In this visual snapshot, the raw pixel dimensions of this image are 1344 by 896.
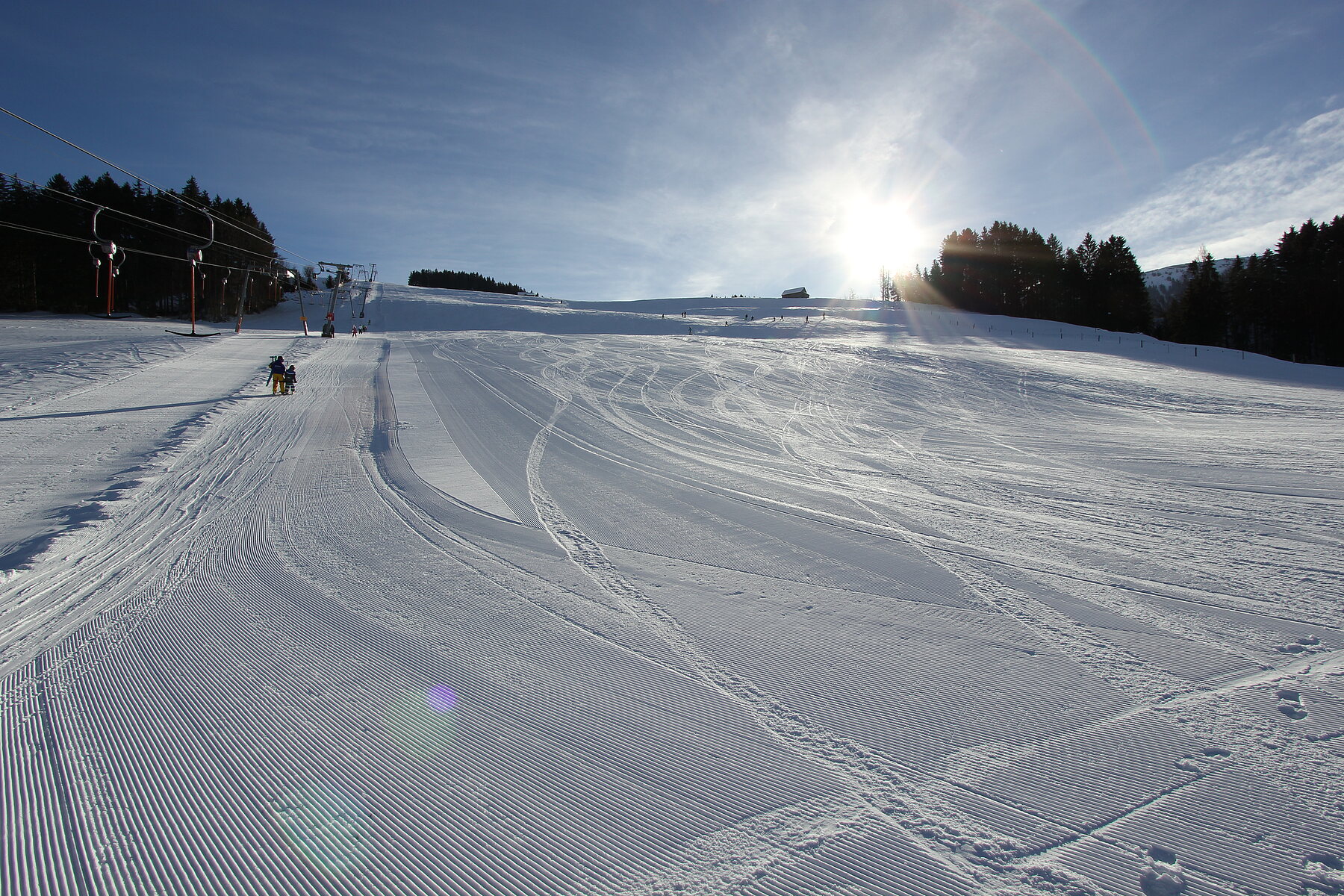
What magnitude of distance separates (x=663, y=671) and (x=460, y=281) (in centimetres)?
11157

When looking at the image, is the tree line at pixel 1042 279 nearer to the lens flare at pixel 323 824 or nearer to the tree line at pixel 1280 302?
the tree line at pixel 1280 302

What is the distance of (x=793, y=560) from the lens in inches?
192

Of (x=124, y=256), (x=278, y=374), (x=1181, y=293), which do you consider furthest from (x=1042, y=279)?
(x=124, y=256)

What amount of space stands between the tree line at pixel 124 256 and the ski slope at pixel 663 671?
39.0 m

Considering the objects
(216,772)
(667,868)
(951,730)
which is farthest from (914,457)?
(216,772)

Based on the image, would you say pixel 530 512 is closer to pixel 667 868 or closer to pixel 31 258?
pixel 667 868

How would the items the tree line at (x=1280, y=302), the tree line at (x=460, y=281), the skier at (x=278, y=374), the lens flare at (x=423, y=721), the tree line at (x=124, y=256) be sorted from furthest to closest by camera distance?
the tree line at (x=460, y=281) → the tree line at (x=1280, y=302) → the tree line at (x=124, y=256) → the skier at (x=278, y=374) → the lens flare at (x=423, y=721)

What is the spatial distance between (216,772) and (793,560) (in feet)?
12.9

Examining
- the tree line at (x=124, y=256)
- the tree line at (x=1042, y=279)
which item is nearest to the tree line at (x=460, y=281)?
the tree line at (x=124, y=256)

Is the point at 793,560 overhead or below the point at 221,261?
below

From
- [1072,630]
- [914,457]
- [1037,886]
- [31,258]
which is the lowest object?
[1037,886]

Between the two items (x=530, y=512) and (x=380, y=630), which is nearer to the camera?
(x=380, y=630)

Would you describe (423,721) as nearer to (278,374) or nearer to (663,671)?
(663,671)

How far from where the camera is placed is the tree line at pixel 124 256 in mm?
38875
